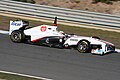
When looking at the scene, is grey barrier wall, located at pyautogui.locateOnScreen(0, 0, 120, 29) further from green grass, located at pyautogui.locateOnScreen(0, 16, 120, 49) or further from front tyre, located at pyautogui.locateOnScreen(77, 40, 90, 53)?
front tyre, located at pyautogui.locateOnScreen(77, 40, 90, 53)

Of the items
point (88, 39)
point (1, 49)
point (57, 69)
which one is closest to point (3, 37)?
point (1, 49)

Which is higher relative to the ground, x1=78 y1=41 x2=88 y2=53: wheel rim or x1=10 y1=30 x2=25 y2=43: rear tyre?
x1=10 y1=30 x2=25 y2=43: rear tyre

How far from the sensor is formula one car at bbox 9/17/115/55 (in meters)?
15.3

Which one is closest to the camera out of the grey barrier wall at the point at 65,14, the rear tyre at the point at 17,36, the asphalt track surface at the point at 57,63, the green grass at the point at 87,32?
the asphalt track surface at the point at 57,63

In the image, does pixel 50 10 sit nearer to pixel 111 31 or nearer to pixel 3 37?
pixel 111 31

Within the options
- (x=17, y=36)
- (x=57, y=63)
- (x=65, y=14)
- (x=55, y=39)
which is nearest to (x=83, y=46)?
(x=55, y=39)

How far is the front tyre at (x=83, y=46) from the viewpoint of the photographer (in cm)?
1532

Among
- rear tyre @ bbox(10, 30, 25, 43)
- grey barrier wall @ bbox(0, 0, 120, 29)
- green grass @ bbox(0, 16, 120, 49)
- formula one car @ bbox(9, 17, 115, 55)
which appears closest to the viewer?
formula one car @ bbox(9, 17, 115, 55)

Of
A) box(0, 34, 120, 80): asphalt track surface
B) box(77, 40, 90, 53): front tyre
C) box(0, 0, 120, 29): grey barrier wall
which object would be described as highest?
box(0, 0, 120, 29): grey barrier wall

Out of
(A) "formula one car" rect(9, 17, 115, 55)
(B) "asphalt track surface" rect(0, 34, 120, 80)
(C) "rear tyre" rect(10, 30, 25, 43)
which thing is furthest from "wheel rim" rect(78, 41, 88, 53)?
(C) "rear tyre" rect(10, 30, 25, 43)

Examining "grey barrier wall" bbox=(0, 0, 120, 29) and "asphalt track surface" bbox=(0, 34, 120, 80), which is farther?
"grey barrier wall" bbox=(0, 0, 120, 29)

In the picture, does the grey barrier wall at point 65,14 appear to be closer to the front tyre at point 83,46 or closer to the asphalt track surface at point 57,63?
→ the asphalt track surface at point 57,63

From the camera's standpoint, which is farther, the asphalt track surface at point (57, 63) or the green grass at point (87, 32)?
the green grass at point (87, 32)

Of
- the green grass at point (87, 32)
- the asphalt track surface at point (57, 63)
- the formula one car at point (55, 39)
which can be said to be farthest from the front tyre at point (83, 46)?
the green grass at point (87, 32)
